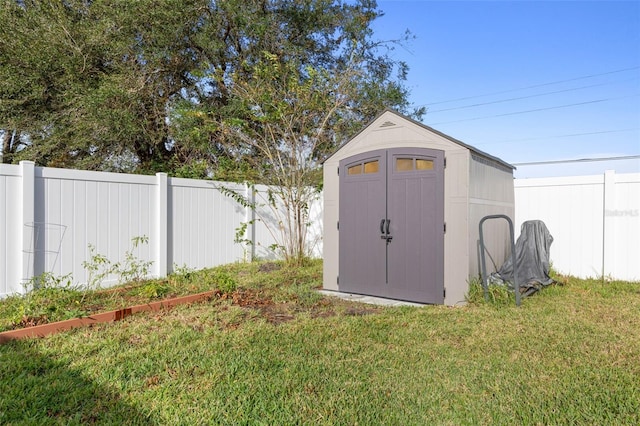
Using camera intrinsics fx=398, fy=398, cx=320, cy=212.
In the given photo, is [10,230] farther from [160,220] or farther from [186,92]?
[186,92]

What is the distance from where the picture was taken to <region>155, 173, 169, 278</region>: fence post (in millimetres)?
6602

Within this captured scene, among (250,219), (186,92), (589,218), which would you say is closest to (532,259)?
(589,218)

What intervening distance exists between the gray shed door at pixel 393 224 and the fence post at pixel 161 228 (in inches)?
117

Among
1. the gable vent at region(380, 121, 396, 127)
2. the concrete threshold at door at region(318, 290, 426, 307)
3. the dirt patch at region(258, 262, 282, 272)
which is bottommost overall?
the concrete threshold at door at region(318, 290, 426, 307)

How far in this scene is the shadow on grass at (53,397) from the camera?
7.42 feet

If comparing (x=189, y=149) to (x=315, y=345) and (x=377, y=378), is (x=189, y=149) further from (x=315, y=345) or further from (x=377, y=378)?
(x=377, y=378)

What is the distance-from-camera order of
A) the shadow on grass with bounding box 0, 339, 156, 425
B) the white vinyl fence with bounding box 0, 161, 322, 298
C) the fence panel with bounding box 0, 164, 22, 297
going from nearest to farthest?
the shadow on grass with bounding box 0, 339, 156, 425, the fence panel with bounding box 0, 164, 22, 297, the white vinyl fence with bounding box 0, 161, 322, 298

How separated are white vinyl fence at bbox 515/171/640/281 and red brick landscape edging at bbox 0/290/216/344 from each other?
549cm

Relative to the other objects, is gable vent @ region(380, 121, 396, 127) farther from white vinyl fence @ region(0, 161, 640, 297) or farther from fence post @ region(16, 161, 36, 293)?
fence post @ region(16, 161, 36, 293)

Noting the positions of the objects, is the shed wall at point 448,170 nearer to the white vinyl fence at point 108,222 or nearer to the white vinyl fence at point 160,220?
the white vinyl fence at point 160,220

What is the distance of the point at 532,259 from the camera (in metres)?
5.91

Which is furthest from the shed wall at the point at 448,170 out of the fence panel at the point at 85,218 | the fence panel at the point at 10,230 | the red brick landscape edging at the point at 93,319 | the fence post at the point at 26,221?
the fence panel at the point at 10,230

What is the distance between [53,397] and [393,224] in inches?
166

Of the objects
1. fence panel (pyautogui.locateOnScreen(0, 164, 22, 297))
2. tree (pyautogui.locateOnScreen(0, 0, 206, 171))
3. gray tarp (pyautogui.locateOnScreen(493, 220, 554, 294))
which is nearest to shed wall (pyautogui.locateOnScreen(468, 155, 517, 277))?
gray tarp (pyautogui.locateOnScreen(493, 220, 554, 294))
